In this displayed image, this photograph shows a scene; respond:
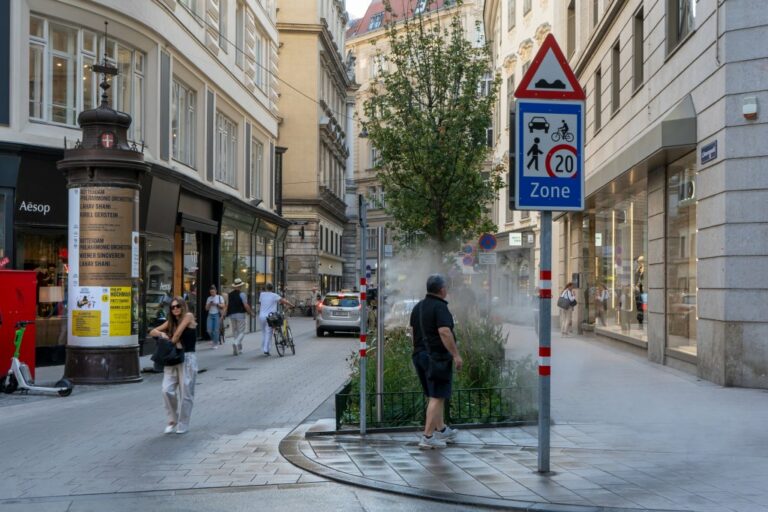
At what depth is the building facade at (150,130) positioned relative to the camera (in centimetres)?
1756

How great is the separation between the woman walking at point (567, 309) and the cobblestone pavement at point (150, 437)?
11.1m

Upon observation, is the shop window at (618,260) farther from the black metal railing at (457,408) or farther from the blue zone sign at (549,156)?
the blue zone sign at (549,156)

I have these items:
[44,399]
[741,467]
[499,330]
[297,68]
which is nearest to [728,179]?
[499,330]

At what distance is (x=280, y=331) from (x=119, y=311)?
6694 millimetres

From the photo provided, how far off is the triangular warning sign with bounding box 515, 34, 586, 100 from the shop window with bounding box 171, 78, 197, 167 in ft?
54.8

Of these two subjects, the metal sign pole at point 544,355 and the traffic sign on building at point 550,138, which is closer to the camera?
the metal sign pole at point 544,355

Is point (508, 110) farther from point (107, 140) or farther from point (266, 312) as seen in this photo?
point (107, 140)

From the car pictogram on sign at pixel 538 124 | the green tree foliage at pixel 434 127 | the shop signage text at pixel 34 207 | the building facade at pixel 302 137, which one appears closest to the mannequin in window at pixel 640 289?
the green tree foliage at pixel 434 127

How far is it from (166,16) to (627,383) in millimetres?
14045

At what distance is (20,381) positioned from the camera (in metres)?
13.4

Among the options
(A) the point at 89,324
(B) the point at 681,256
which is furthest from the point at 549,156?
(A) the point at 89,324

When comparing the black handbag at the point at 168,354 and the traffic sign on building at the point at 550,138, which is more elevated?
the traffic sign on building at the point at 550,138

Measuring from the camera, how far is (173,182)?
22078 millimetres

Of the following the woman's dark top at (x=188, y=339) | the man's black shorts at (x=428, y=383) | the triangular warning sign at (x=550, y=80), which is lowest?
the man's black shorts at (x=428, y=383)
